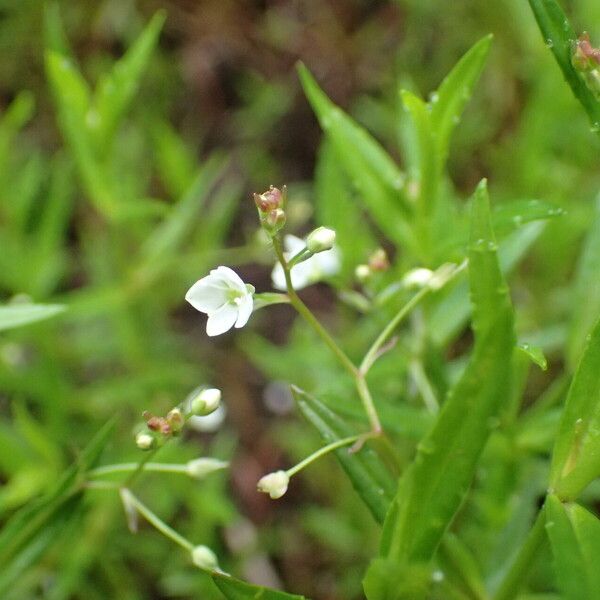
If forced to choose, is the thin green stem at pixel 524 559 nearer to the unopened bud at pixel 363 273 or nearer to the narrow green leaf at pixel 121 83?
the unopened bud at pixel 363 273

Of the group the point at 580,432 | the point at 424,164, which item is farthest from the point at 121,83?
the point at 580,432

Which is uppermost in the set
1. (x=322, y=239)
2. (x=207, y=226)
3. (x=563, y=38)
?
(x=563, y=38)

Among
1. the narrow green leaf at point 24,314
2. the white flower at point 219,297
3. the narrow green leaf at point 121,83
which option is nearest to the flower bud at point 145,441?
the white flower at point 219,297

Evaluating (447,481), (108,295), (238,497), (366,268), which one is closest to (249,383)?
(238,497)

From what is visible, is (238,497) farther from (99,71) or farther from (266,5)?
(266,5)

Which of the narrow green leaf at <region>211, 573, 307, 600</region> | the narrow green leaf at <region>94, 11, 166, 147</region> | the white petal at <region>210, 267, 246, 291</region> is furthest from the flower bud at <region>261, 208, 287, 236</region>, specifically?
the narrow green leaf at <region>94, 11, 166, 147</region>

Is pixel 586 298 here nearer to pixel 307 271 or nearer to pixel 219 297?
pixel 307 271

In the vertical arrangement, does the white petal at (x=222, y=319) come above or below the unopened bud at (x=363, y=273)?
above
